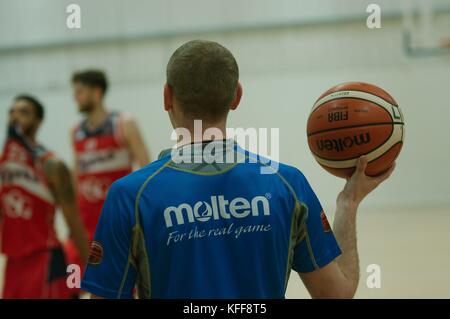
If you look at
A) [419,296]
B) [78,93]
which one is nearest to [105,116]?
[78,93]

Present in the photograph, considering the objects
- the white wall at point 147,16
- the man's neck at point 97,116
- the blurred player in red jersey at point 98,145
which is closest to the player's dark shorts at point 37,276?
the blurred player in red jersey at point 98,145

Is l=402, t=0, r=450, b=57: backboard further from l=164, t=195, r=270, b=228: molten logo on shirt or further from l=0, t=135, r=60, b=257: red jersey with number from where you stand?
l=164, t=195, r=270, b=228: molten logo on shirt

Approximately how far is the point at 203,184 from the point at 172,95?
0.81 feet

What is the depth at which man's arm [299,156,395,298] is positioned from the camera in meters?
1.71

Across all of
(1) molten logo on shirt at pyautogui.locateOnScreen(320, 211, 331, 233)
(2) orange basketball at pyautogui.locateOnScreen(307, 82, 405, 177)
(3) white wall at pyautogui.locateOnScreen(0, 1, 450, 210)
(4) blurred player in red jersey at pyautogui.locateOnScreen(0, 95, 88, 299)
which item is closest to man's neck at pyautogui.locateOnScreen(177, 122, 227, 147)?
(1) molten logo on shirt at pyautogui.locateOnScreen(320, 211, 331, 233)

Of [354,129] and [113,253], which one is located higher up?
[354,129]

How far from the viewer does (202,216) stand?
1.62m

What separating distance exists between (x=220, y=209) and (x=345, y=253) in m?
0.43

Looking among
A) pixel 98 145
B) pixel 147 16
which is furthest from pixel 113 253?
pixel 147 16

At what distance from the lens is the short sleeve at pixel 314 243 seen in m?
1.68

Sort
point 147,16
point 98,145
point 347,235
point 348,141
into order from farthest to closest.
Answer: point 147,16 < point 98,145 < point 348,141 < point 347,235

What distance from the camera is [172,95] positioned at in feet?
5.46

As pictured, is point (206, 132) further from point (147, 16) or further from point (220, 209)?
point (147, 16)
